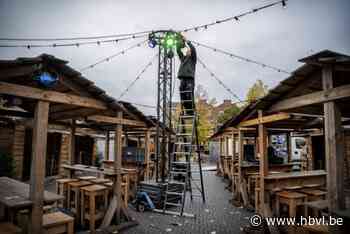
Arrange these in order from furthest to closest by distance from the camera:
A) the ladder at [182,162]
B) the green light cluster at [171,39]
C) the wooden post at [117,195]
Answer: the green light cluster at [171,39] < the ladder at [182,162] < the wooden post at [117,195]

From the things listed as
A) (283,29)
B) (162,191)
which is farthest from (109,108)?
(283,29)

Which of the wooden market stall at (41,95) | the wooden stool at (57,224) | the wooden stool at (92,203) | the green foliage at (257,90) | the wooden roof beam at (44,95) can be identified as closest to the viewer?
the wooden roof beam at (44,95)

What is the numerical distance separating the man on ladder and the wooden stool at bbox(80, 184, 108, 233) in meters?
4.03

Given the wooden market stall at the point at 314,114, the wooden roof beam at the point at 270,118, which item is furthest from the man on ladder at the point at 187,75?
the wooden roof beam at the point at 270,118

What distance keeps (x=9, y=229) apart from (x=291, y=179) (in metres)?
6.35

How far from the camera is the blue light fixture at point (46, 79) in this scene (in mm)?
4004

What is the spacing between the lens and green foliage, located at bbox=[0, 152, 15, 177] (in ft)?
33.4

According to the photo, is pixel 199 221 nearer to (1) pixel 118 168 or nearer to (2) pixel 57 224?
(1) pixel 118 168

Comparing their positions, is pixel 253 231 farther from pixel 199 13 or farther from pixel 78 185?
pixel 199 13

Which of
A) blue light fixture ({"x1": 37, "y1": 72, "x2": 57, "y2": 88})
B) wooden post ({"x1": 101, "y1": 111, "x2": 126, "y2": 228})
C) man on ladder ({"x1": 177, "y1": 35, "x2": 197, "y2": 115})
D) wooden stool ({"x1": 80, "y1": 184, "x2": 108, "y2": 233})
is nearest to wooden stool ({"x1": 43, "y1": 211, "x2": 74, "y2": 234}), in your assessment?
wooden stool ({"x1": 80, "y1": 184, "x2": 108, "y2": 233})

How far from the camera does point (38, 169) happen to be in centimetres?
388

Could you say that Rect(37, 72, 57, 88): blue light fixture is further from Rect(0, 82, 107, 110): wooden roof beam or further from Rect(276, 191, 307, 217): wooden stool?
Rect(276, 191, 307, 217): wooden stool

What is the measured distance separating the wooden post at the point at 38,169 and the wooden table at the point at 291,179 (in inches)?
184
